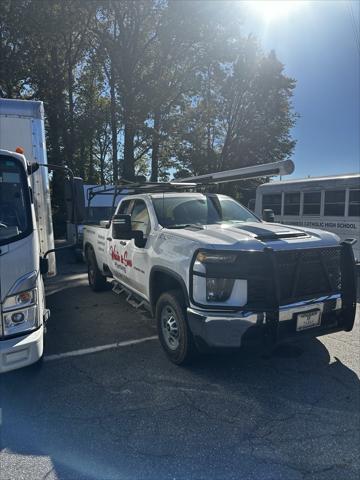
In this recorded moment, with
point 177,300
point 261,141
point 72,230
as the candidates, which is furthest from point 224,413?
point 261,141

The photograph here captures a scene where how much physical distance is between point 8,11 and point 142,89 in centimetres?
761

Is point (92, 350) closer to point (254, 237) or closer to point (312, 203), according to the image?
point (254, 237)

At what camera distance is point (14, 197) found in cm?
Result: 337

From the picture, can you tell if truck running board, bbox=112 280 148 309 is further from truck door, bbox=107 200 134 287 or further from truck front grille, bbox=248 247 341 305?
truck front grille, bbox=248 247 341 305

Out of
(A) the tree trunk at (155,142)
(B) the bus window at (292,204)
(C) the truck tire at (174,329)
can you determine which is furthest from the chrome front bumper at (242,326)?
(A) the tree trunk at (155,142)

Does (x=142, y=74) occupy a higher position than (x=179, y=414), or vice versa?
(x=142, y=74)

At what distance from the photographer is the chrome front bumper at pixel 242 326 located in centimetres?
333

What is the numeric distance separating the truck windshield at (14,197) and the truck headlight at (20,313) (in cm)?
56

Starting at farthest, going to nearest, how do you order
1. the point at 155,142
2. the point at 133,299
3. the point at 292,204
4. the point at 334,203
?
1. the point at 155,142
2. the point at 292,204
3. the point at 334,203
4. the point at 133,299

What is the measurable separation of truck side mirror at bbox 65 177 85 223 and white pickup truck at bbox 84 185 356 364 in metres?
0.48

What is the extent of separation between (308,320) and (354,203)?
7418 millimetres

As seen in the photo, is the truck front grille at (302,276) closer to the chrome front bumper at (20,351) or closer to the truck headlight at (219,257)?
the truck headlight at (219,257)

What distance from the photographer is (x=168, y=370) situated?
13.1 ft

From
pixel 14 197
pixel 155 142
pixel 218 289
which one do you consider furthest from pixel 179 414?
pixel 155 142
